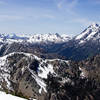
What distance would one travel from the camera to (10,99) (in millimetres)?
31625

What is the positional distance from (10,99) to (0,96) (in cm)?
183

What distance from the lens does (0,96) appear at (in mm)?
32562
